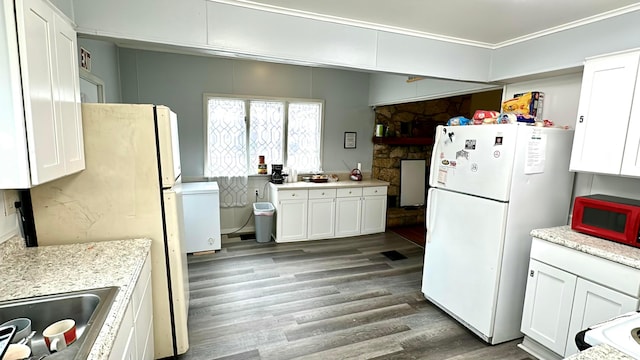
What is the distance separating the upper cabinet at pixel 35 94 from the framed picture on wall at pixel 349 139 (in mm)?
3987

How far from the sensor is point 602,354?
100cm

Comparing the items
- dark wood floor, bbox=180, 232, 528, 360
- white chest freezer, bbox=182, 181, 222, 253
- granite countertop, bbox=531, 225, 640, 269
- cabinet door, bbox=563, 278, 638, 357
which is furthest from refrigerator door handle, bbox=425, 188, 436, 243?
white chest freezer, bbox=182, 181, 222, 253

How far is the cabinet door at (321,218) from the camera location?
14.7 feet

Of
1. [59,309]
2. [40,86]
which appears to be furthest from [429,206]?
[40,86]

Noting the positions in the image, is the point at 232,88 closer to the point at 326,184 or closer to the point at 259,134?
the point at 259,134

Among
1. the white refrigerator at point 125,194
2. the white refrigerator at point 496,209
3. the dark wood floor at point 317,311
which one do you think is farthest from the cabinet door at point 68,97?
the white refrigerator at point 496,209

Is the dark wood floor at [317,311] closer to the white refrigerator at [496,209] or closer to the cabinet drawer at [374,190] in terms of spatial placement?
the white refrigerator at [496,209]

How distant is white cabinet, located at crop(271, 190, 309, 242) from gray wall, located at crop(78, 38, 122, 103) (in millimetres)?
2214

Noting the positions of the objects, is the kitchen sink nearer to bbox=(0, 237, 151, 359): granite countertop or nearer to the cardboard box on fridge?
bbox=(0, 237, 151, 359): granite countertop

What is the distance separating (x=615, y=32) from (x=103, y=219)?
11.4 feet

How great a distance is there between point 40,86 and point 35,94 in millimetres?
65

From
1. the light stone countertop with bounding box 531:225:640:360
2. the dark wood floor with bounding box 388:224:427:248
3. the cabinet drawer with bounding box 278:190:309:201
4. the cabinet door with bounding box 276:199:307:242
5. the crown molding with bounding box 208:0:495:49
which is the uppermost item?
the crown molding with bounding box 208:0:495:49

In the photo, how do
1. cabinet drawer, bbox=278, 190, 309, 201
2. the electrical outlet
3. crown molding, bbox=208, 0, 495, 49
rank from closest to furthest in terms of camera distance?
the electrical outlet → crown molding, bbox=208, 0, 495, 49 → cabinet drawer, bbox=278, 190, 309, 201

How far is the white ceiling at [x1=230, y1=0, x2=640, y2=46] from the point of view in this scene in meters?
1.97
